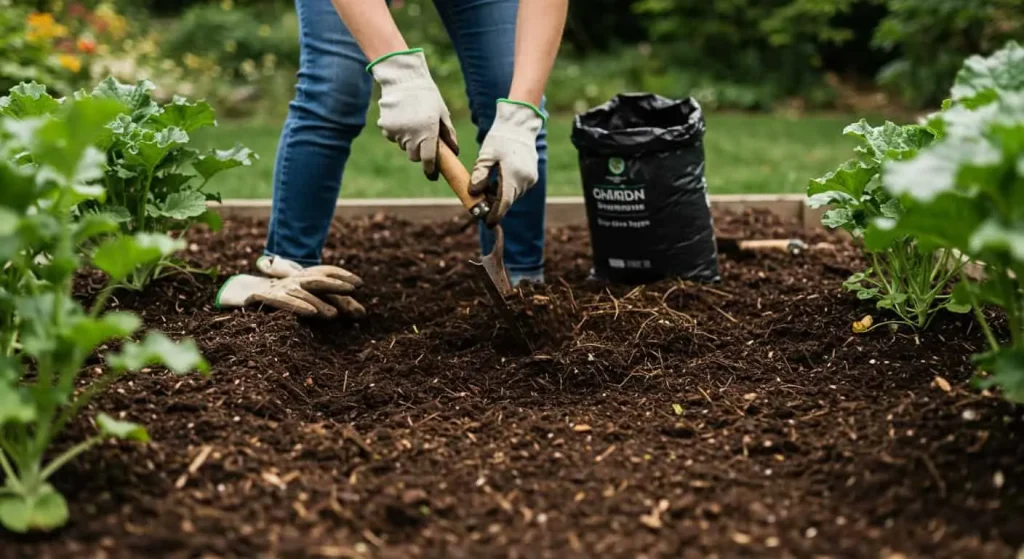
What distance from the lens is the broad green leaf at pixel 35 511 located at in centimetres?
170

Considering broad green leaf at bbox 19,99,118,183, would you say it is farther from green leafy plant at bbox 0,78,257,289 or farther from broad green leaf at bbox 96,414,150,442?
green leafy plant at bbox 0,78,257,289

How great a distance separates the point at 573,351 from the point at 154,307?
3.91ft

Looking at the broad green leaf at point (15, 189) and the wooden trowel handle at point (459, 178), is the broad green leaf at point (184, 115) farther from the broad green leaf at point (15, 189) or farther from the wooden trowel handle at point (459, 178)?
the broad green leaf at point (15, 189)

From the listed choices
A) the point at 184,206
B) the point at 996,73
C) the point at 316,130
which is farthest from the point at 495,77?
the point at 996,73

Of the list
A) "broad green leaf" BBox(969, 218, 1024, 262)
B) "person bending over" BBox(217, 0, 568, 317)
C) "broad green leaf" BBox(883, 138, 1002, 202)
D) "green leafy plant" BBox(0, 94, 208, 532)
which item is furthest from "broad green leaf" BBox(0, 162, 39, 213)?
"broad green leaf" BBox(969, 218, 1024, 262)

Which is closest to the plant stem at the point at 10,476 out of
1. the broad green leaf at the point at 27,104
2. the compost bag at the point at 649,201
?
the broad green leaf at the point at 27,104

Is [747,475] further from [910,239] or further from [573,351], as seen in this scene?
[910,239]

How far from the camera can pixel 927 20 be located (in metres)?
6.73

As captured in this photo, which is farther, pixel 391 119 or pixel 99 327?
pixel 391 119

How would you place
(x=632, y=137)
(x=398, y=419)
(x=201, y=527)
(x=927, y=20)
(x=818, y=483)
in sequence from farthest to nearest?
(x=927, y=20) < (x=632, y=137) < (x=398, y=419) < (x=818, y=483) < (x=201, y=527)

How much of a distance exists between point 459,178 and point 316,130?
0.50 meters

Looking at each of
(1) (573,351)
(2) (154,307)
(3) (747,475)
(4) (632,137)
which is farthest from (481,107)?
(3) (747,475)

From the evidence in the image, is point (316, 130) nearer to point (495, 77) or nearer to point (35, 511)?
point (495, 77)

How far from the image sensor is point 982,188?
1.67 metres
